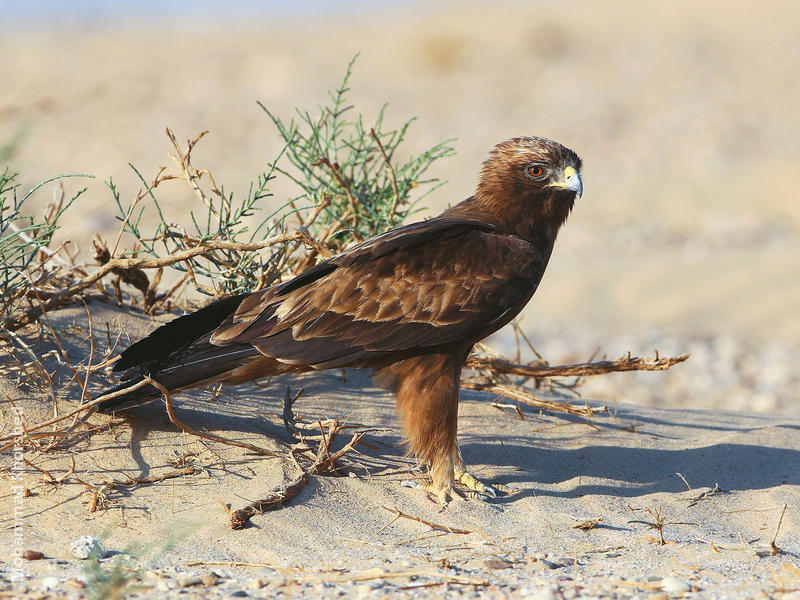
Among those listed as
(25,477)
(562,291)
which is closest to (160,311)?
(25,477)

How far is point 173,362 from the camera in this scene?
14.7 feet

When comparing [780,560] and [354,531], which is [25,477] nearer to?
[354,531]

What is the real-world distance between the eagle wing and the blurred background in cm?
131

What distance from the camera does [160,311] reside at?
6.04 metres

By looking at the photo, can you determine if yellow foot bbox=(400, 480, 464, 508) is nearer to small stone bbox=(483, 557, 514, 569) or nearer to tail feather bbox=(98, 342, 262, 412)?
small stone bbox=(483, 557, 514, 569)

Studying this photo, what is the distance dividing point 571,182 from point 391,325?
1.27 meters

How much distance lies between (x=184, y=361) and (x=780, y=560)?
Answer: 2737 millimetres

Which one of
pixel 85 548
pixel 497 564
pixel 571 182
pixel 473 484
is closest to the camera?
pixel 85 548

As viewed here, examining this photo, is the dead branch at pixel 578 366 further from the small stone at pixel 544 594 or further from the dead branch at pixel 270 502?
the small stone at pixel 544 594

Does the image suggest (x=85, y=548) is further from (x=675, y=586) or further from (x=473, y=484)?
(x=675, y=586)

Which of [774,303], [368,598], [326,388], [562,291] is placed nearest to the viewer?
[368,598]

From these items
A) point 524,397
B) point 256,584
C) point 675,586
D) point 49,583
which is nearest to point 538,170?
point 524,397

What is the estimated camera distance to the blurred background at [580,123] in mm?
11211

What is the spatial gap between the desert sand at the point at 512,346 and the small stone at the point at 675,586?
12mm
